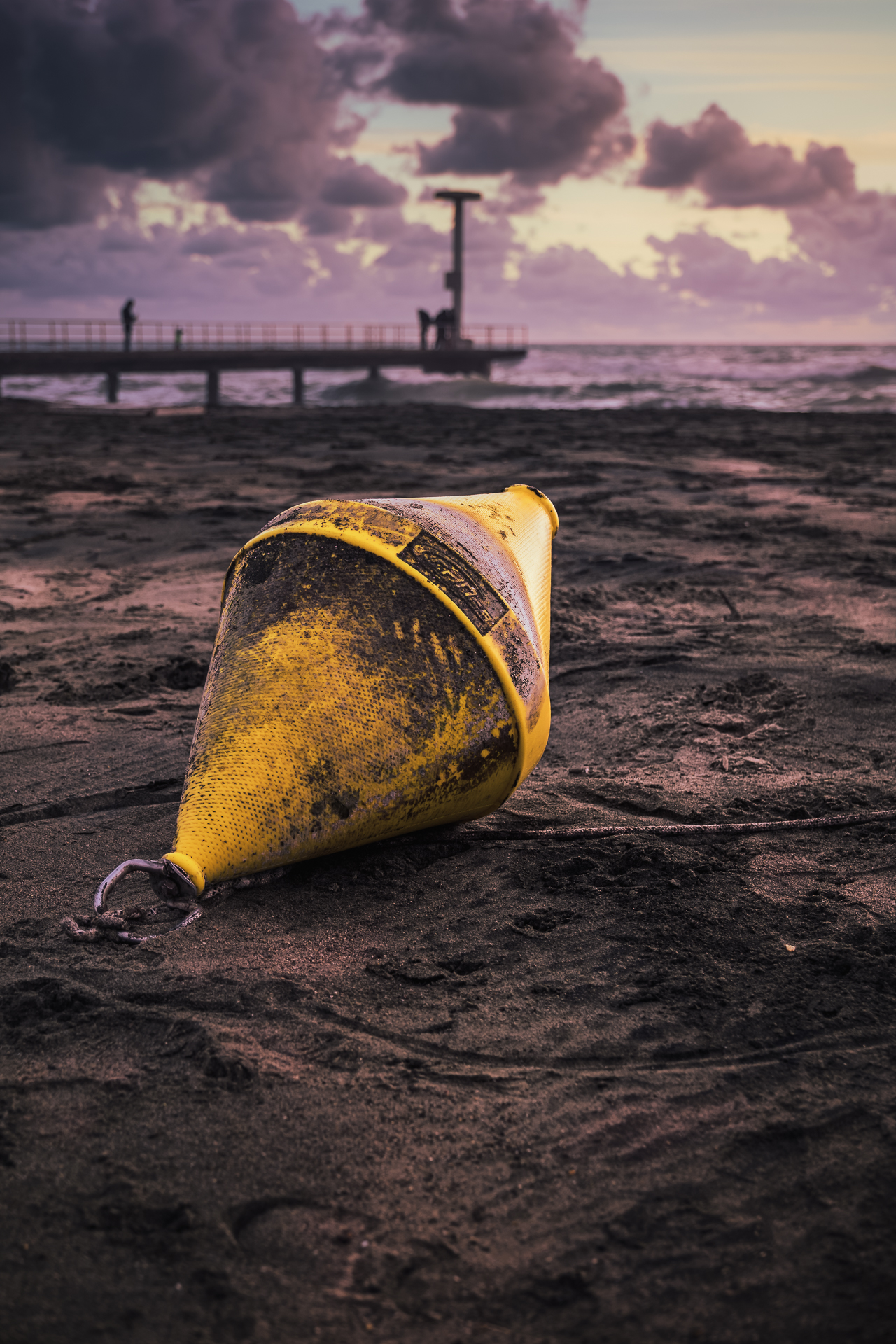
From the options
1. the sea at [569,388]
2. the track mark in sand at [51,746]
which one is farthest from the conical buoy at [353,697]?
the sea at [569,388]

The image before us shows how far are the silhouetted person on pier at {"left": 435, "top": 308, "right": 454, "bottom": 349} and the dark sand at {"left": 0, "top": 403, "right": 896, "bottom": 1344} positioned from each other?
33.5 m

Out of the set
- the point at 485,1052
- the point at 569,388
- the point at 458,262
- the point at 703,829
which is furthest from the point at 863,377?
the point at 485,1052

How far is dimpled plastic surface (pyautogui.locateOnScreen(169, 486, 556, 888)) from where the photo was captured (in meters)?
2.34

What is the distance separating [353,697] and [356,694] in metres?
0.01

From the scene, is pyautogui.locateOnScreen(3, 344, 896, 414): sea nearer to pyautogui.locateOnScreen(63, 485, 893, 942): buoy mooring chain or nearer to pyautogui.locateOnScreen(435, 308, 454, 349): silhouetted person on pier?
pyautogui.locateOnScreen(435, 308, 454, 349): silhouetted person on pier

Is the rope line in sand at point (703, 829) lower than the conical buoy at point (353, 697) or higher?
lower

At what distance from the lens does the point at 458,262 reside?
35.4 m

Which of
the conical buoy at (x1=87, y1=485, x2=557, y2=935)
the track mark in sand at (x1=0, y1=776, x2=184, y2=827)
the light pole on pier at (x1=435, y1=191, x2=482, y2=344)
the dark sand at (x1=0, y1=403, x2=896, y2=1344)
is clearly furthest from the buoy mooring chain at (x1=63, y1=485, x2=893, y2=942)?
the light pole on pier at (x1=435, y1=191, x2=482, y2=344)

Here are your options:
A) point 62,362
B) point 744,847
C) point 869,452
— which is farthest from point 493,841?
point 62,362

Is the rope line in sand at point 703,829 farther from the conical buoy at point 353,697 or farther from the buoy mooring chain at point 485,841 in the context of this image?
the conical buoy at point 353,697

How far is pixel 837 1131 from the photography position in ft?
5.83

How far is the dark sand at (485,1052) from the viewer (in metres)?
1.47

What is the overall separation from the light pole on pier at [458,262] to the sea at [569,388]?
2.38m

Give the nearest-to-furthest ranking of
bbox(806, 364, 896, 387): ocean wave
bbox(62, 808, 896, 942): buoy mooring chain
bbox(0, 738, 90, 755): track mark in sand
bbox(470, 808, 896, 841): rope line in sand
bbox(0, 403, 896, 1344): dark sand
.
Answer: bbox(0, 403, 896, 1344): dark sand → bbox(62, 808, 896, 942): buoy mooring chain → bbox(470, 808, 896, 841): rope line in sand → bbox(0, 738, 90, 755): track mark in sand → bbox(806, 364, 896, 387): ocean wave
